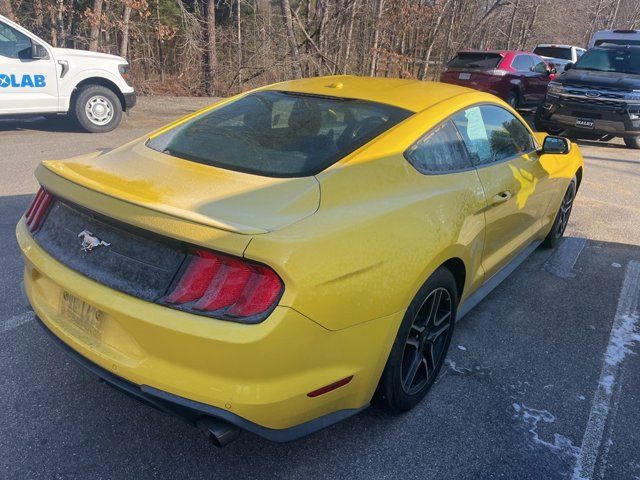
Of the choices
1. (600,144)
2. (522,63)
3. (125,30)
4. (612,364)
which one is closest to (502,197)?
(612,364)

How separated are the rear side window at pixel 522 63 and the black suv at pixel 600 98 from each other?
7.22 ft

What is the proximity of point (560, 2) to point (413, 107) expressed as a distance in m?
34.3

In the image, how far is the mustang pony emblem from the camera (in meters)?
2.15

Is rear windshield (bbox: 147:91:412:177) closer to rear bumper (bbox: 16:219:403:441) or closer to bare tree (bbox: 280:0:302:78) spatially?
rear bumper (bbox: 16:219:403:441)

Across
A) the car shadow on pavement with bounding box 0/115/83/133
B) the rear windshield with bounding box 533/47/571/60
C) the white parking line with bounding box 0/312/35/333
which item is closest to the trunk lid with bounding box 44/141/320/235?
the white parking line with bounding box 0/312/35/333

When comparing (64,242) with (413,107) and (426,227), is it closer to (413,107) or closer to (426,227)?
(426,227)

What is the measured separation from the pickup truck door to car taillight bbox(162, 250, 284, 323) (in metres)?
8.08

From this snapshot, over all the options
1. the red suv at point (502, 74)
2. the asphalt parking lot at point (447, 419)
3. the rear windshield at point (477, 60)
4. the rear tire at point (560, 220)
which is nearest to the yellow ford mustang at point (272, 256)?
the asphalt parking lot at point (447, 419)

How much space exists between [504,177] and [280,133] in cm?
146

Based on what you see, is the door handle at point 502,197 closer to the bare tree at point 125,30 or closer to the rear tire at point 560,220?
the rear tire at point 560,220

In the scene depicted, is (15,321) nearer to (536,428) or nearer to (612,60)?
(536,428)

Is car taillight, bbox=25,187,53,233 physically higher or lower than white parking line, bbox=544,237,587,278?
higher

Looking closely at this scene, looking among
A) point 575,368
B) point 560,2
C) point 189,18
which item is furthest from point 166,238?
point 560,2

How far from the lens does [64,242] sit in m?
2.31
